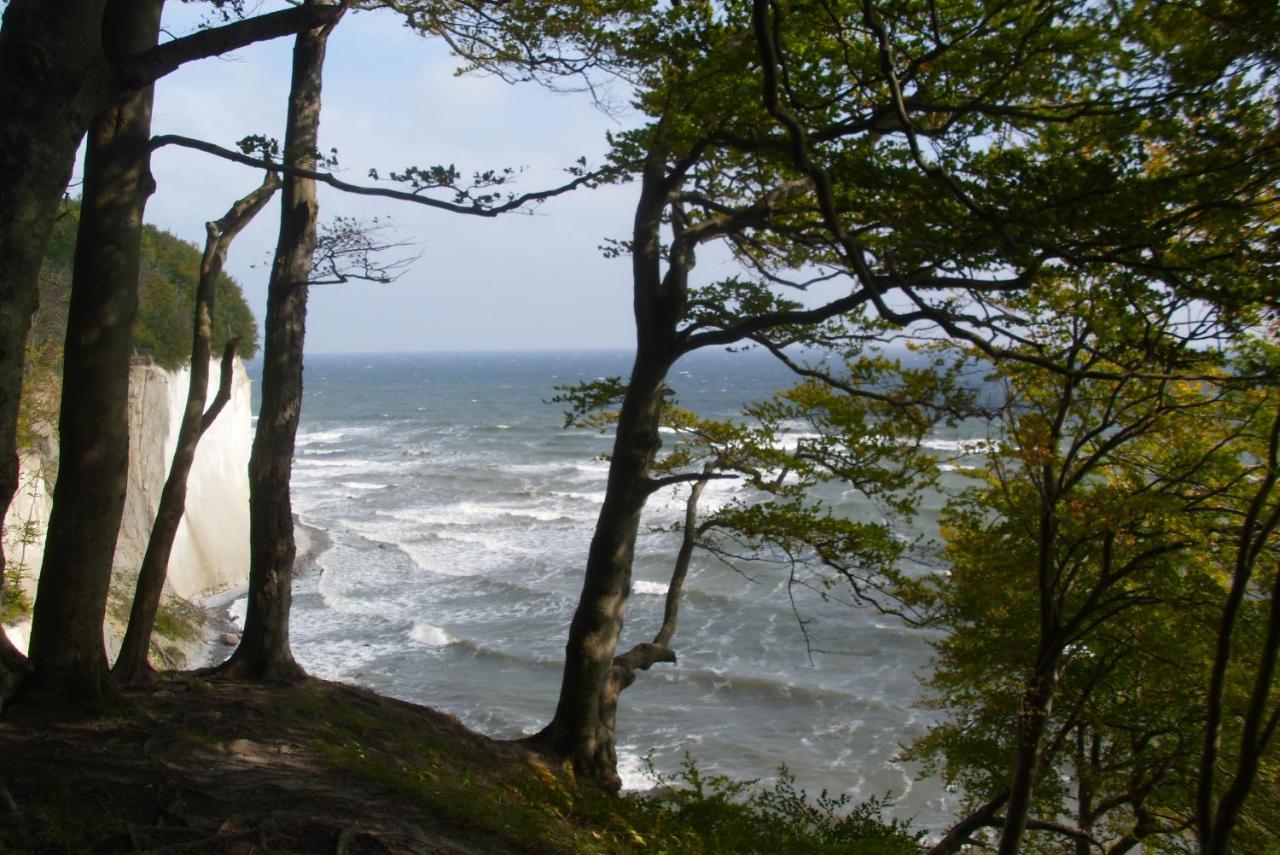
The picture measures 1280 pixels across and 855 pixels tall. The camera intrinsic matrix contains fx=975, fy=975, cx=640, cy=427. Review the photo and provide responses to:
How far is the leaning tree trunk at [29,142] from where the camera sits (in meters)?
4.08

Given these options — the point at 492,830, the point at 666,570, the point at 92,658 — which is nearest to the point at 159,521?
the point at 92,658

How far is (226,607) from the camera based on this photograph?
20.5 metres

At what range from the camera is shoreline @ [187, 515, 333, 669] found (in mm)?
16516

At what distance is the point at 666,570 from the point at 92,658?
21.8 meters

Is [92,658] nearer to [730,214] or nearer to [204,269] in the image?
[204,269]

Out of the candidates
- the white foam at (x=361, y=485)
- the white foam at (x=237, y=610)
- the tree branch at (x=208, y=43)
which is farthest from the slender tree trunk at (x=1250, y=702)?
the white foam at (x=361, y=485)

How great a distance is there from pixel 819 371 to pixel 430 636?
14.6m

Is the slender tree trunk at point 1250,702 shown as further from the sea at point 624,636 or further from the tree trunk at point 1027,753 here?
the sea at point 624,636

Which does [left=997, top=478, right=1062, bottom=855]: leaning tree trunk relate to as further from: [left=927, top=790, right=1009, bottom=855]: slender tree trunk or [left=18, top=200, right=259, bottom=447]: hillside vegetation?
[left=18, top=200, right=259, bottom=447]: hillside vegetation

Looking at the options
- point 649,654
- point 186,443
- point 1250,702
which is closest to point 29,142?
point 186,443

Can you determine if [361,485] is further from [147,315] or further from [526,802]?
[526,802]

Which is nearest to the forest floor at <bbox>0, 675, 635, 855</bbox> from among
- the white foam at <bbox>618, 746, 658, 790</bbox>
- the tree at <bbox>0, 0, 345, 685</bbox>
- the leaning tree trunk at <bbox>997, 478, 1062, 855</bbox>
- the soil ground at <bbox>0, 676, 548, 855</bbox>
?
the soil ground at <bbox>0, 676, 548, 855</bbox>

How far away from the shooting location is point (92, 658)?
5.14 m

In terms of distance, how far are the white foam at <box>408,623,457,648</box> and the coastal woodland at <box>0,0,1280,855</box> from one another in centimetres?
1159
